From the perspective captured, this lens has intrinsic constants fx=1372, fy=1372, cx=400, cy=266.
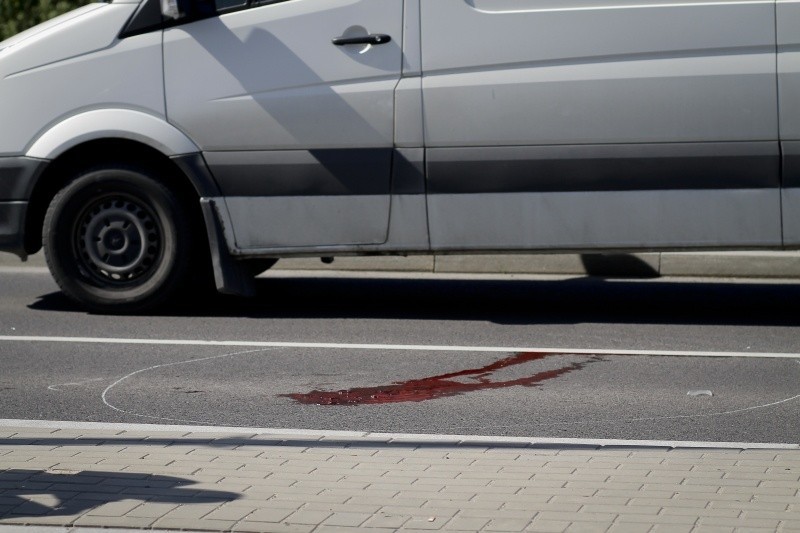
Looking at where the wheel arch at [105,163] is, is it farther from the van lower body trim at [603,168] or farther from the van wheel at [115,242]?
the van lower body trim at [603,168]

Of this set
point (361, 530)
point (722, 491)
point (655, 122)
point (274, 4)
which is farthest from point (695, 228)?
point (361, 530)

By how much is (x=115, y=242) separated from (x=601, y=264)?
3784 mm

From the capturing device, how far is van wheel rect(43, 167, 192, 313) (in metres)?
8.34

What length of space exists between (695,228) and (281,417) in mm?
3126

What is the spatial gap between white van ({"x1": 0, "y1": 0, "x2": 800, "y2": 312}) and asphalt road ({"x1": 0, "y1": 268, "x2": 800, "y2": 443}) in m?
0.52

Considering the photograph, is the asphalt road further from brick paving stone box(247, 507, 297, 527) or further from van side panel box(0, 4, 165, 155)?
brick paving stone box(247, 507, 297, 527)

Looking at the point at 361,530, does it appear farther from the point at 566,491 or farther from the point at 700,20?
the point at 700,20

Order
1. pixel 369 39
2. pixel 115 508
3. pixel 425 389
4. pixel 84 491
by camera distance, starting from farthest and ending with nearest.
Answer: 1. pixel 369 39
2. pixel 425 389
3. pixel 84 491
4. pixel 115 508

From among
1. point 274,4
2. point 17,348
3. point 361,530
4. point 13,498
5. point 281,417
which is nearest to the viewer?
point 361,530

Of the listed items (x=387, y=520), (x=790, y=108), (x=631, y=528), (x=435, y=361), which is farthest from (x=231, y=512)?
(x=790, y=108)

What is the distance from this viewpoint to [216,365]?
7.00 metres

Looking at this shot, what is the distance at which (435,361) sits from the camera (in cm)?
711

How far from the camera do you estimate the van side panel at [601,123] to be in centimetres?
773

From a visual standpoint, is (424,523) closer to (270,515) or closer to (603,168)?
(270,515)
